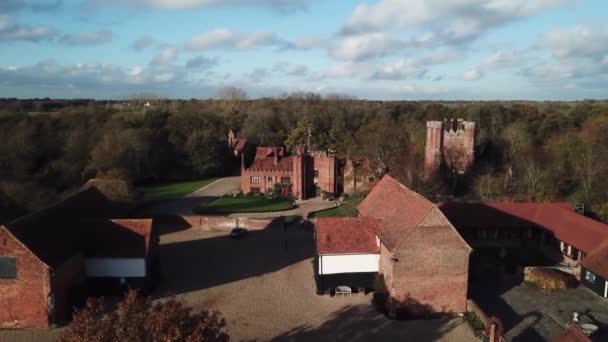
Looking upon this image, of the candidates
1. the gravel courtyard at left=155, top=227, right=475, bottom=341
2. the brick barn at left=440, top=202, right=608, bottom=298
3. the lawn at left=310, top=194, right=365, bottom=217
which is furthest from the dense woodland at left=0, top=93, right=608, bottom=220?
the gravel courtyard at left=155, top=227, right=475, bottom=341

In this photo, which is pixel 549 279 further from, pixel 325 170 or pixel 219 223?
pixel 325 170

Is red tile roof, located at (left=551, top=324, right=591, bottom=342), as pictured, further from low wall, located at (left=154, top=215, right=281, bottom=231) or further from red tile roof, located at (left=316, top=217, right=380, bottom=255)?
low wall, located at (left=154, top=215, right=281, bottom=231)

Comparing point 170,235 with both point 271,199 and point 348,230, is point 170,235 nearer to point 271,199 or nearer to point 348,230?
point 271,199

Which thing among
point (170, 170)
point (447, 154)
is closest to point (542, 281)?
point (447, 154)

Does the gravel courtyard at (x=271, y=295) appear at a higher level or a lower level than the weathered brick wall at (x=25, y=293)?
lower

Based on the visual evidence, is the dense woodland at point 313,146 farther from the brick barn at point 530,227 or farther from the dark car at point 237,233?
the dark car at point 237,233

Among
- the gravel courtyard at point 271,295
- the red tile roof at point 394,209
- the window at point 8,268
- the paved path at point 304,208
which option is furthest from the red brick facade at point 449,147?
the window at point 8,268

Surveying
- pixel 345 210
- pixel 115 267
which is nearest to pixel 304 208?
pixel 345 210
